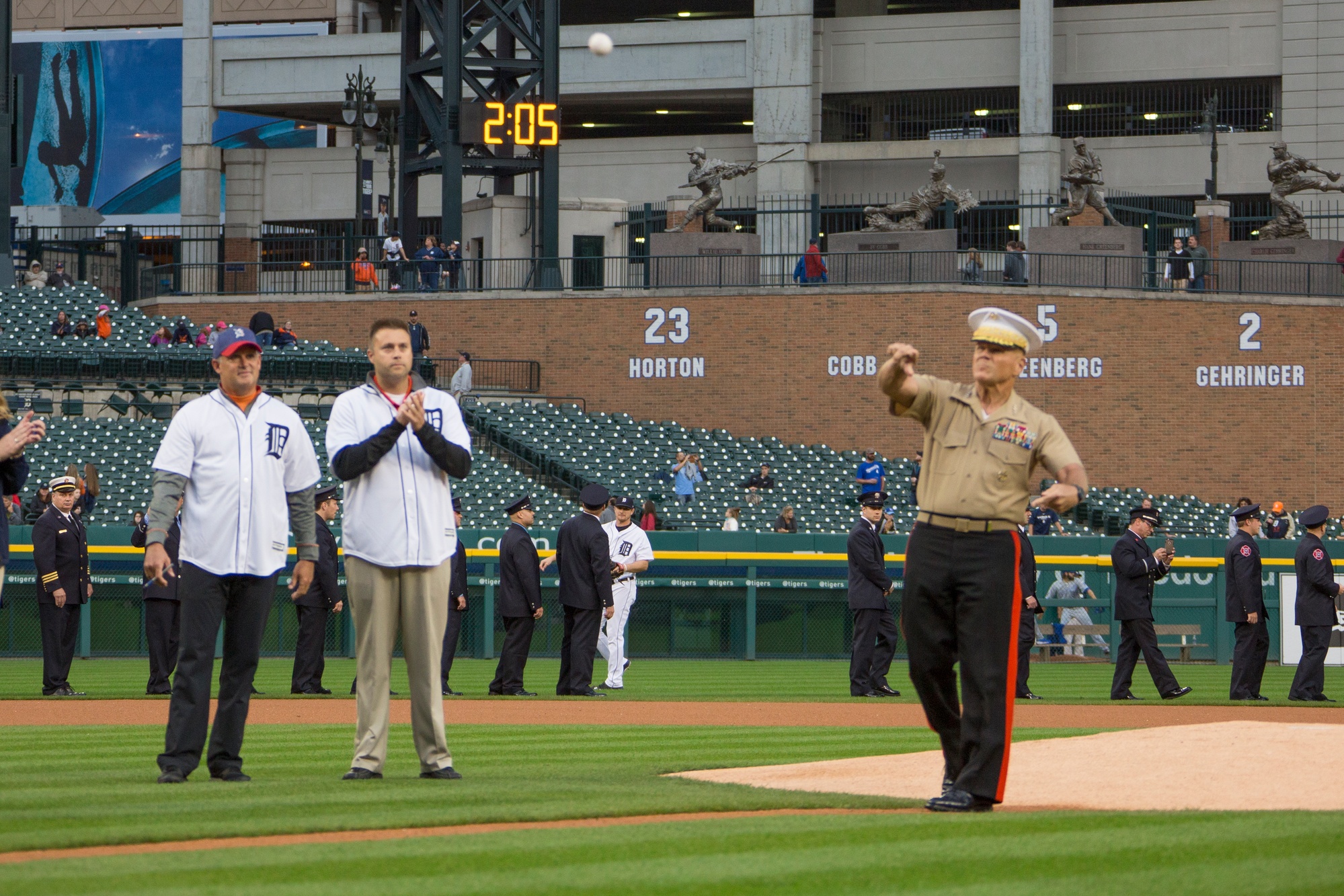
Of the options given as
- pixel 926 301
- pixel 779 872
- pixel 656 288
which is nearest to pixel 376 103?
pixel 656 288

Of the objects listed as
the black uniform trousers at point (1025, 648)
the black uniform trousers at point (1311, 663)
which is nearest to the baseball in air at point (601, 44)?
the black uniform trousers at point (1025, 648)

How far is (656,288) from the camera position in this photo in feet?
123

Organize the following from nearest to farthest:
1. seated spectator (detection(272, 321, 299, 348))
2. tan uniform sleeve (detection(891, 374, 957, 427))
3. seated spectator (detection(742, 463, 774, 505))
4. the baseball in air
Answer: tan uniform sleeve (detection(891, 374, 957, 427)) → the baseball in air → seated spectator (detection(742, 463, 774, 505)) → seated spectator (detection(272, 321, 299, 348))

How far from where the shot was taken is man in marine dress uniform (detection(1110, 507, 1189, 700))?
16.2m

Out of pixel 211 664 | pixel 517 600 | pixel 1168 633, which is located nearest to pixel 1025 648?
pixel 517 600

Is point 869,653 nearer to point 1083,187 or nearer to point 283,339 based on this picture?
point 283,339

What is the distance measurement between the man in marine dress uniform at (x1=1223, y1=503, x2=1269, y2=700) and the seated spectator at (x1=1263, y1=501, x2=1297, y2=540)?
43.0 ft

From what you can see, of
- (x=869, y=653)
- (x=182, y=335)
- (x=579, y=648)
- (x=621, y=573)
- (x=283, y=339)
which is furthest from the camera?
(x=283, y=339)

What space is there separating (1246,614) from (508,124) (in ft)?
80.5

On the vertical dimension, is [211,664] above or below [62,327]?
below

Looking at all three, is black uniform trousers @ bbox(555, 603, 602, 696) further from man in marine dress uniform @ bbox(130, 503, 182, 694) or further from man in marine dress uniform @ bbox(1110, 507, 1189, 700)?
man in marine dress uniform @ bbox(1110, 507, 1189, 700)

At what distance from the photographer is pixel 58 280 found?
38188 millimetres

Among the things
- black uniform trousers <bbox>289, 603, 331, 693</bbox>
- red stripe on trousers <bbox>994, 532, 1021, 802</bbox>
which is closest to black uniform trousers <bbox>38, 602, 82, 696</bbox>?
black uniform trousers <bbox>289, 603, 331, 693</bbox>

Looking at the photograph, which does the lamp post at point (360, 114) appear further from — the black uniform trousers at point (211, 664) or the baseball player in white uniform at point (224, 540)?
the black uniform trousers at point (211, 664)
